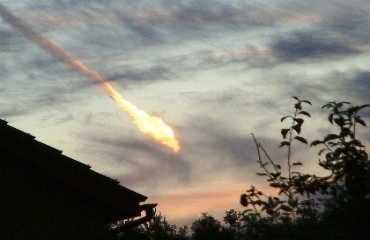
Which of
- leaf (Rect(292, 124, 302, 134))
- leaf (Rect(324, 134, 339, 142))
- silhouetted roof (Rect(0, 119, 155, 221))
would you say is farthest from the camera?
silhouetted roof (Rect(0, 119, 155, 221))

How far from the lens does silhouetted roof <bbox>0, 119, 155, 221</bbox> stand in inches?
515

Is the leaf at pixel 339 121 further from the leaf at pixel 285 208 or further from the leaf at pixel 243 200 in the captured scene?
the leaf at pixel 243 200

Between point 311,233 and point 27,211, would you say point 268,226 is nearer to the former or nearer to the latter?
point 311,233

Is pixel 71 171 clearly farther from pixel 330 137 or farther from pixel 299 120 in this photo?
pixel 330 137

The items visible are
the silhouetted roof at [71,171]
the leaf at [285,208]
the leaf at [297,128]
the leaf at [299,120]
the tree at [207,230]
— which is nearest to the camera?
the leaf at [285,208]

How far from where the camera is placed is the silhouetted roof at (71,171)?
13078 mm

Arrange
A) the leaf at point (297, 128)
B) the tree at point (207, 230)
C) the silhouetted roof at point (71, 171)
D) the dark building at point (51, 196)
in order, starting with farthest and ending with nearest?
the tree at point (207, 230) → the silhouetted roof at point (71, 171) → the dark building at point (51, 196) → the leaf at point (297, 128)

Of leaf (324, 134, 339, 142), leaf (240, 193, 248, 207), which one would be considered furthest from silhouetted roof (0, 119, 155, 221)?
leaf (324, 134, 339, 142)

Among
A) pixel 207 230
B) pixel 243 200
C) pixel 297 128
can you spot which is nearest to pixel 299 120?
pixel 297 128

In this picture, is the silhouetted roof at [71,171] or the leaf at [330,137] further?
the silhouetted roof at [71,171]

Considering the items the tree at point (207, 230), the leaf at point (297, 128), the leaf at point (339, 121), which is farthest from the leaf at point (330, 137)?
the tree at point (207, 230)

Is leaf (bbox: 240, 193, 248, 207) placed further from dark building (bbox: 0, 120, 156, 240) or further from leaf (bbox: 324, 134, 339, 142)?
dark building (bbox: 0, 120, 156, 240)

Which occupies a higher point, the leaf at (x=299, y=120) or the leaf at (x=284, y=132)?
the leaf at (x=299, y=120)

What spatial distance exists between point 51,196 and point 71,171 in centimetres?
64
